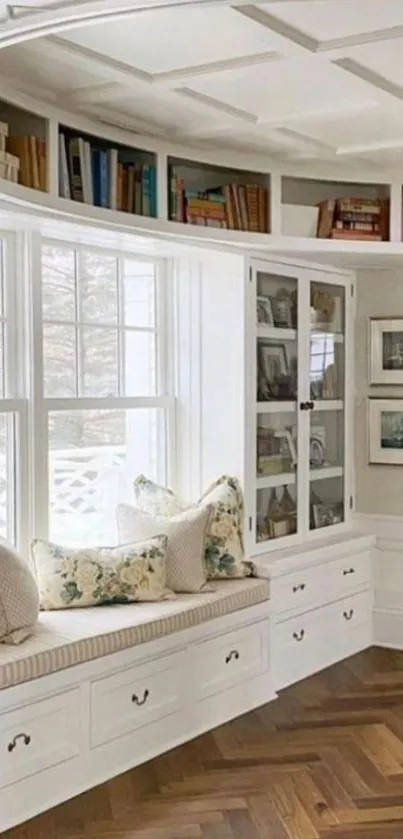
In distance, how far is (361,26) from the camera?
2840mm

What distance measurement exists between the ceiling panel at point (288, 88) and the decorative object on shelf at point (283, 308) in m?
1.10

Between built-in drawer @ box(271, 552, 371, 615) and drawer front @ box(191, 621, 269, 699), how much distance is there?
232mm

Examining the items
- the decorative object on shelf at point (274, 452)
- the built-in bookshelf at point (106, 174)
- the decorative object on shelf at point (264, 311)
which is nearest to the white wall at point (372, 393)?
the decorative object on shelf at point (274, 452)

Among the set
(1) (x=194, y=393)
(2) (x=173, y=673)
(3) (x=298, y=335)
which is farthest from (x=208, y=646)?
(3) (x=298, y=335)

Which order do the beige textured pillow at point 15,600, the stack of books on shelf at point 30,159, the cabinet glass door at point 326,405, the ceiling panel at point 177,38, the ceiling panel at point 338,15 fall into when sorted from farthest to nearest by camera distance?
the cabinet glass door at point 326,405 → the stack of books on shelf at point 30,159 → the beige textured pillow at point 15,600 → the ceiling panel at point 177,38 → the ceiling panel at point 338,15

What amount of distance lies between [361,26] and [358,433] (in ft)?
8.98

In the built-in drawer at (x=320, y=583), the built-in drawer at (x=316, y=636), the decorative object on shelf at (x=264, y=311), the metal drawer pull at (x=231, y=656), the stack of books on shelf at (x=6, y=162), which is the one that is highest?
the stack of books on shelf at (x=6, y=162)

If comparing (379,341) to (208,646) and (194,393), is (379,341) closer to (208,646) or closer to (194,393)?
(194,393)

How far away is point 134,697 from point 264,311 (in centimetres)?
196

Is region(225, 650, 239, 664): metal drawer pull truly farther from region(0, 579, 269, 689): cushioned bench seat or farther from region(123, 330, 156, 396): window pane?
region(123, 330, 156, 396): window pane

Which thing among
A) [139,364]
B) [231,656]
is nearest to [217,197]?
[139,364]

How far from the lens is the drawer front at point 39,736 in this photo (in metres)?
3.02

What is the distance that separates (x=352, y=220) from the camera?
4.68 meters

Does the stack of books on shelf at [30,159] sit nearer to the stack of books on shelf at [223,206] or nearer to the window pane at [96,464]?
the stack of books on shelf at [223,206]
